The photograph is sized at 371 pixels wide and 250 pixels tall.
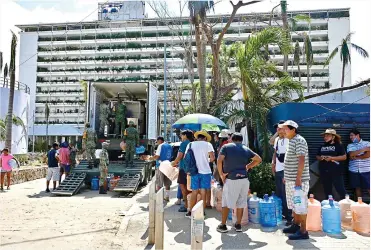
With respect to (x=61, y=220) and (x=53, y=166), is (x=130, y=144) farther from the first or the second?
(x=61, y=220)

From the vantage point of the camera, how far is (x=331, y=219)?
17.3ft

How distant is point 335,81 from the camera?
2349 inches

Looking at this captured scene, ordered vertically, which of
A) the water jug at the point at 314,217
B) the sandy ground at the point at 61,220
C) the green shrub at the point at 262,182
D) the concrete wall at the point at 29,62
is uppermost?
the concrete wall at the point at 29,62

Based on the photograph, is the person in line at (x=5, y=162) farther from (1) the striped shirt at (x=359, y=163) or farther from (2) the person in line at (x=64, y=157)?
(1) the striped shirt at (x=359, y=163)

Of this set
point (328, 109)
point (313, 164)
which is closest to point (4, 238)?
point (313, 164)

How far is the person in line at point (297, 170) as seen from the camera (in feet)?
16.1

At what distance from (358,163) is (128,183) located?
641 cm

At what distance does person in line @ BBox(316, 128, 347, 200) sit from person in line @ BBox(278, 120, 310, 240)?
1.69 m

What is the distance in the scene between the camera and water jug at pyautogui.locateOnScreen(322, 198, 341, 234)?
17.2ft

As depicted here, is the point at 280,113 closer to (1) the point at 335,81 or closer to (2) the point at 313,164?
(2) the point at 313,164

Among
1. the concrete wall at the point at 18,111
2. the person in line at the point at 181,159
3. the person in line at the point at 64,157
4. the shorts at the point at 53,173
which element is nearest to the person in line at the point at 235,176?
the person in line at the point at 181,159

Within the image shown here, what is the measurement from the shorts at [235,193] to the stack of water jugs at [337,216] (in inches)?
43.8

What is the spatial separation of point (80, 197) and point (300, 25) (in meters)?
59.4

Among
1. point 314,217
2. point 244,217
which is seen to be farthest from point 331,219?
point 244,217
